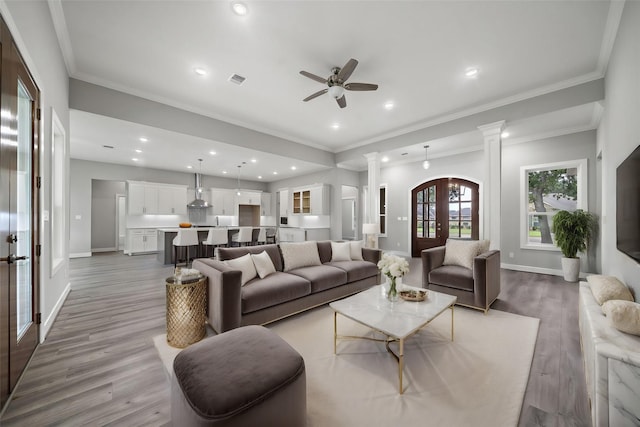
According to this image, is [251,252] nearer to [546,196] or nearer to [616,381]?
[616,381]

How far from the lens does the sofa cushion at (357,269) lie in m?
3.62

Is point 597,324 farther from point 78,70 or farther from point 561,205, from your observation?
point 78,70

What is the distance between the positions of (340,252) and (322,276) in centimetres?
90

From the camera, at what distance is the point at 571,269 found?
4.44 m

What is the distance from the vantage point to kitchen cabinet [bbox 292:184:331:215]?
24.6 feet

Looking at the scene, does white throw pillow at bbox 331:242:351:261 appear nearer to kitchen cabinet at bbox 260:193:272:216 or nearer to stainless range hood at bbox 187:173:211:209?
stainless range hood at bbox 187:173:211:209

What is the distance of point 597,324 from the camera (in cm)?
162

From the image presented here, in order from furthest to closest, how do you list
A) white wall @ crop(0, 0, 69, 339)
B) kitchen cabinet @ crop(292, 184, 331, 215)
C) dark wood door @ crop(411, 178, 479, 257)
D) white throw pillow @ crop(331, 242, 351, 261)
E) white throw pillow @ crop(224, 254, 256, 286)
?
kitchen cabinet @ crop(292, 184, 331, 215), dark wood door @ crop(411, 178, 479, 257), white throw pillow @ crop(331, 242, 351, 261), white throw pillow @ crop(224, 254, 256, 286), white wall @ crop(0, 0, 69, 339)

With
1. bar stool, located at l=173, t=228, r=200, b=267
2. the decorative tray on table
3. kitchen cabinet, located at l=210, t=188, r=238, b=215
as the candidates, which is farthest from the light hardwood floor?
kitchen cabinet, located at l=210, t=188, r=238, b=215

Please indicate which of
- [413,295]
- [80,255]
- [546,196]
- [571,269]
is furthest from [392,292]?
[80,255]

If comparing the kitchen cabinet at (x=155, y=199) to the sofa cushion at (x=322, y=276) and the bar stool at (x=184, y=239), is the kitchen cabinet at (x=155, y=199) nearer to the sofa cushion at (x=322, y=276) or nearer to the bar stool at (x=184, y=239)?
the bar stool at (x=184, y=239)

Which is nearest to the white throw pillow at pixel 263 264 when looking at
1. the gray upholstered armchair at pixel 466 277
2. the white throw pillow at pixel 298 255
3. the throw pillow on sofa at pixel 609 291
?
the white throw pillow at pixel 298 255

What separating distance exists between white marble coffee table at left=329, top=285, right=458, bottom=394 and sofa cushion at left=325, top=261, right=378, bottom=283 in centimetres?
96

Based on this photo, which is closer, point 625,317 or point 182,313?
point 625,317
